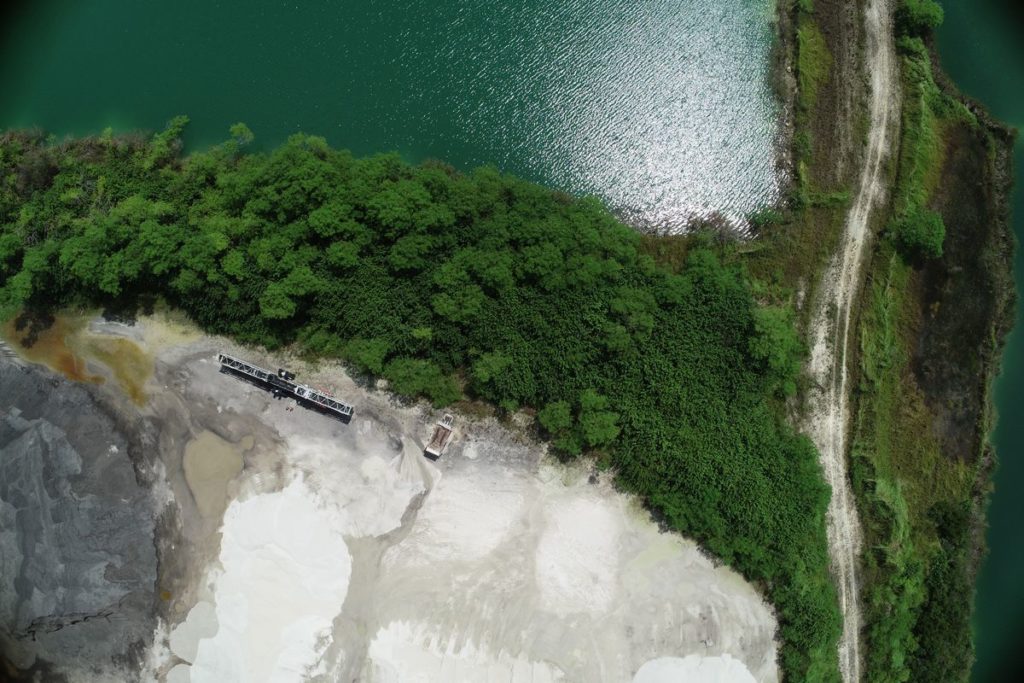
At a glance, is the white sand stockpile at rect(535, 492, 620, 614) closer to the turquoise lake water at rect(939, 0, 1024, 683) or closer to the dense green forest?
the dense green forest

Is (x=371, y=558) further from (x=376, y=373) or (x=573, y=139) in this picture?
(x=573, y=139)

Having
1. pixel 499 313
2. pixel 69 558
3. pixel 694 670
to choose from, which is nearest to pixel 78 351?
pixel 69 558

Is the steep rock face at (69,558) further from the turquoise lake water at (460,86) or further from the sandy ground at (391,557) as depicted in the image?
the turquoise lake water at (460,86)

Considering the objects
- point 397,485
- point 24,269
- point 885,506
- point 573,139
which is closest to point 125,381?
point 24,269

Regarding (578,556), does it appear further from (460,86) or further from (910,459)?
(460,86)

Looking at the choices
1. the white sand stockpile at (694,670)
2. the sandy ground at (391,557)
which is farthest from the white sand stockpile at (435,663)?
the white sand stockpile at (694,670)

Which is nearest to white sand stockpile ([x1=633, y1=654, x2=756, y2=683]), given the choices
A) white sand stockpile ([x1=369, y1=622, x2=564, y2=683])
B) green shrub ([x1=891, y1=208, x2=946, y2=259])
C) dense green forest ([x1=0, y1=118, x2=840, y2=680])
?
dense green forest ([x1=0, y1=118, x2=840, y2=680])
